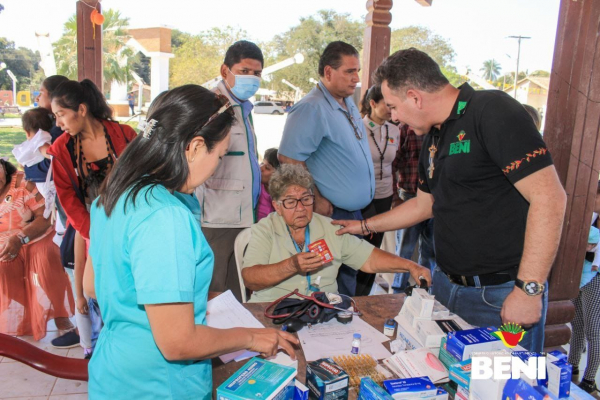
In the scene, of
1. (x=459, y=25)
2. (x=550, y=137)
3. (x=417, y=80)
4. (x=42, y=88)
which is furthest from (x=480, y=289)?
(x=459, y=25)

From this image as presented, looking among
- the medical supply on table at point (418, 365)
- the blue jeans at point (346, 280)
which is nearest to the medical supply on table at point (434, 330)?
the medical supply on table at point (418, 365)

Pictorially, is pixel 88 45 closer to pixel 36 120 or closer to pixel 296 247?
pixel 36 120

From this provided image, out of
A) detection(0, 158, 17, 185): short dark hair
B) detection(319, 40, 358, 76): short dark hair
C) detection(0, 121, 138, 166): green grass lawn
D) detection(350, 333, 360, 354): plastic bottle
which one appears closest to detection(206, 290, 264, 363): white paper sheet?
detection(350, 333, 360, 354): plastic bottle

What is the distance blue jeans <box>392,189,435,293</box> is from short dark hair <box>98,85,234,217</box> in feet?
9.04

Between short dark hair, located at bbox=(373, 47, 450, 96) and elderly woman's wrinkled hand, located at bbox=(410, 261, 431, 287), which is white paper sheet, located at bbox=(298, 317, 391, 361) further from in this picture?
short dark hair, located at bbox=(373, 47, 450, 96)

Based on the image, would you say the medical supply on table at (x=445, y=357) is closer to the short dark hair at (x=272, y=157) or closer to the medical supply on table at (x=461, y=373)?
the medical supply on table at (x=461, y=373)

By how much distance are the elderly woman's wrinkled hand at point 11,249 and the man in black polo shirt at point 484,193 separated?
9.91 feet

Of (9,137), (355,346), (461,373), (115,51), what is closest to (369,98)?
(355,346)

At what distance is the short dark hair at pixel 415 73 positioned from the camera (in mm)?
1690

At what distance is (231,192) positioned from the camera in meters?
2.77

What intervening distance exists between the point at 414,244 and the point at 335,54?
173cm

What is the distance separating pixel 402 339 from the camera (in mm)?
1509

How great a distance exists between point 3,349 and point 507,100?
1.84 m

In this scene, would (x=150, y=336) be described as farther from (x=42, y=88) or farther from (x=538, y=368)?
(x=42, y=88)
